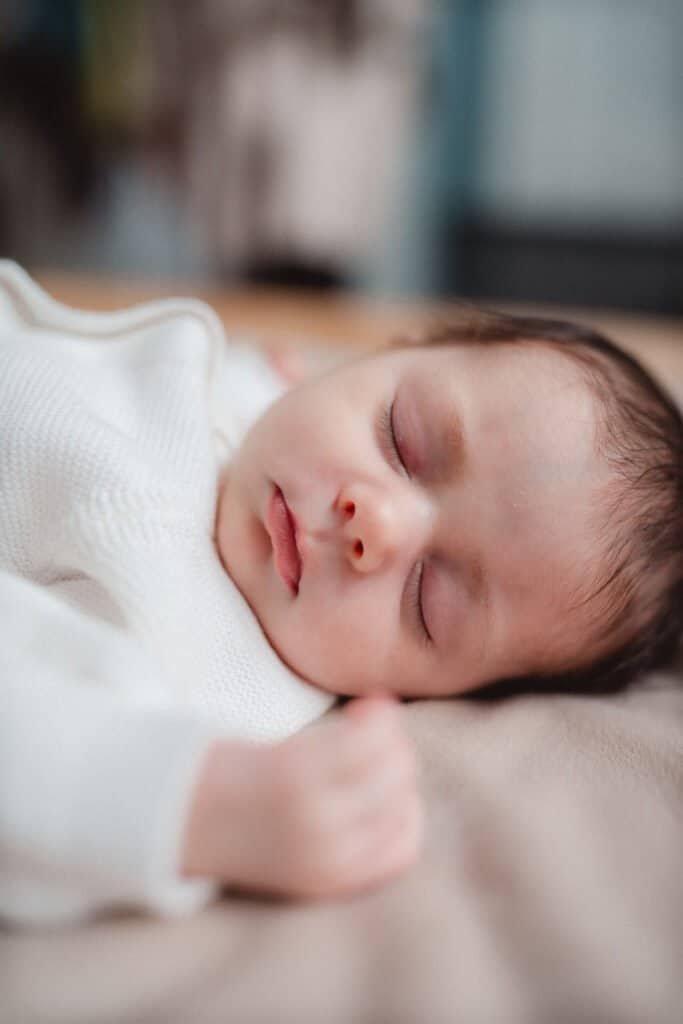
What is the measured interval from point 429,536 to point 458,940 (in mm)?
303

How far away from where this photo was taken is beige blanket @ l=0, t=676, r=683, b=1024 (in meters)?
0.48

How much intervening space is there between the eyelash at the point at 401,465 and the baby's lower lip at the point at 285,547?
0.28ft

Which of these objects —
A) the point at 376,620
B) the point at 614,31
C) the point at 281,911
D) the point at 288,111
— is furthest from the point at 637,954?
the point at 614,31

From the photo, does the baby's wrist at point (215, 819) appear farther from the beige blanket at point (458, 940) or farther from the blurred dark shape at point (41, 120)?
the blurred dark shape at point (41, 120)

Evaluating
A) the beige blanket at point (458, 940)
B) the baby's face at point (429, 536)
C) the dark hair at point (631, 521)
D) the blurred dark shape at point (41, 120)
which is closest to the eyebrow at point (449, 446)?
the baby's face at point (429, 536)

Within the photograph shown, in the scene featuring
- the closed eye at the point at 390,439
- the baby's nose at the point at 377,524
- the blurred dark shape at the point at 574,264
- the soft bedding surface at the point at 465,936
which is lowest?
the blurred dark shape at the point at 574,264

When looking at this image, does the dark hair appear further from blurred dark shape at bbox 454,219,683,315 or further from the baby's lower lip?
blurred dark shape at bbox 454,219,683,315

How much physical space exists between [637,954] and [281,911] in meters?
0.18

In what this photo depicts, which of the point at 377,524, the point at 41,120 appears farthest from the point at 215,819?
the point at 41,120

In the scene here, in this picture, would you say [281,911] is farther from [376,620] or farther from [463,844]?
[376,620]

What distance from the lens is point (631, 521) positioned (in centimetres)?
78

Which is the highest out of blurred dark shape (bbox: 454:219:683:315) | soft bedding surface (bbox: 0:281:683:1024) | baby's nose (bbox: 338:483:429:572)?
baby's nose (bbox: 338:483:429:572)

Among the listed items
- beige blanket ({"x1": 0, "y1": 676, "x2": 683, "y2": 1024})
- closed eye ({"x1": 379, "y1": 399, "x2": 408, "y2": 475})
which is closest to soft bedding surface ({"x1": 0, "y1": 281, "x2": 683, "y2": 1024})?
beige blanket ({"x1": 0, "y1": 676, "x2": 683, "y2": 1024})

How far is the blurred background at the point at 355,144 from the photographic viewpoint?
2.78 meters
